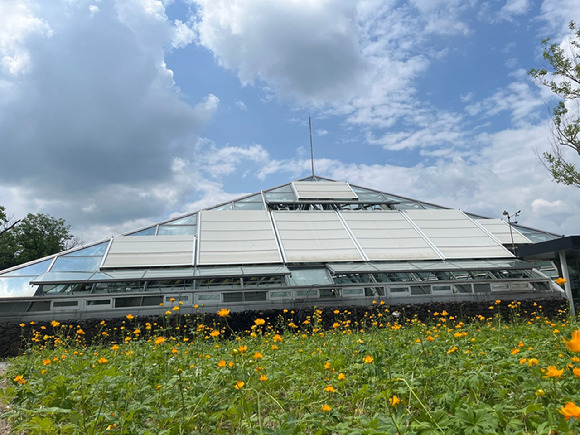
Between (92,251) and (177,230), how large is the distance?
4061 mm

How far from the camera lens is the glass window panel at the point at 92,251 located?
15.2 meters

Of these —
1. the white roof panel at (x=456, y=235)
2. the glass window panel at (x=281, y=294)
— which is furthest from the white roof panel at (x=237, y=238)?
the white roof panel at (x=456, y=235)

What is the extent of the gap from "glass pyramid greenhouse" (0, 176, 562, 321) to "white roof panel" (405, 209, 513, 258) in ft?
0.19

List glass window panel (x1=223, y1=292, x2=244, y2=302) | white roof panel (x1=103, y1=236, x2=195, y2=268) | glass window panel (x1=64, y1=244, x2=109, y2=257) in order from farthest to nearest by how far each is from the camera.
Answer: glass window panel (x1=64, y1=244, x2=109, y2=257) → white roof panel (x1=103, y1=236, x2=195, y2=268) → glass window panel (x1=223, y1=292, x2=244, y2=302)

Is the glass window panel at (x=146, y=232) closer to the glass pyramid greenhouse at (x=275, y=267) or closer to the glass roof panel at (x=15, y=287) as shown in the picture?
the glass pyramid greenhouse at (x=275, y=267)

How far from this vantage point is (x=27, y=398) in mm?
3781

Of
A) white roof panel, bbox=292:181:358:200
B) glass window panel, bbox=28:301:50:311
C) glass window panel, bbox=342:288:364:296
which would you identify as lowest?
glass window panel, bbox=342:288:364:296

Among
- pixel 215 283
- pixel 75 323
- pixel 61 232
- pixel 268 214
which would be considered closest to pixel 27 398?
pixel 75 323

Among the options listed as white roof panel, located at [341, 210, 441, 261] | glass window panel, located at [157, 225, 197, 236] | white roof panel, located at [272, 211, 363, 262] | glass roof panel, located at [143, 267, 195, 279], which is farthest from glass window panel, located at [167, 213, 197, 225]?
white roof panel, located at [341, 210, 441, 261]

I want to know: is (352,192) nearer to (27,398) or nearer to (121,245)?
(121,245)

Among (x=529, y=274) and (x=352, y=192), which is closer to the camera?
(x=529, y=274)

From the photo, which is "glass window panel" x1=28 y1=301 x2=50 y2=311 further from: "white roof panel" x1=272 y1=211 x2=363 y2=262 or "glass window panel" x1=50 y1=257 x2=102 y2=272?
"white roof panel" x1=272 y1=211 x2=363 y2=262

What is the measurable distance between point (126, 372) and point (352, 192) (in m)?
20.1

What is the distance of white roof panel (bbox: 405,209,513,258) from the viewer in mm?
16422
